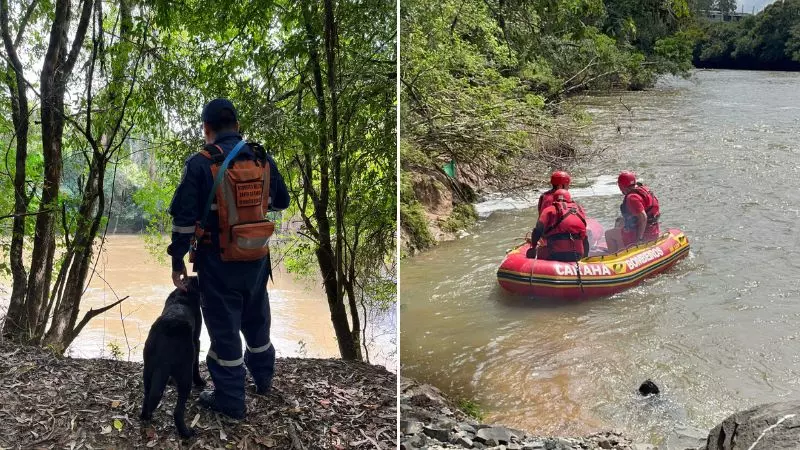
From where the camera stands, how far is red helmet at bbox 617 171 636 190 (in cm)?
215

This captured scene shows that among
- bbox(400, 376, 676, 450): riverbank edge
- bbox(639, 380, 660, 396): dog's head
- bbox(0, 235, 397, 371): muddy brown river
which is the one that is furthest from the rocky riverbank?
bbox(0, 235, 397, 371): muddy brown river

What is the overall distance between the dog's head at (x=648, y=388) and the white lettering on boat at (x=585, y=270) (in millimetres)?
438

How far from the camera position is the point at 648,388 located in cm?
201

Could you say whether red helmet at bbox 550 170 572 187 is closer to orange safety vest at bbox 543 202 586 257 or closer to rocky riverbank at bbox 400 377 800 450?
orange safety vest at bbox 543 202 586 257

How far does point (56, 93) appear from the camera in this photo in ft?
4.13

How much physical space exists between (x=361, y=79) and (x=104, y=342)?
0.91m

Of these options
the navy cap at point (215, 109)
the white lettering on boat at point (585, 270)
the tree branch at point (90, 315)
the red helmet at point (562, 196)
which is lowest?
the white lettering on boat at point (585, 270)

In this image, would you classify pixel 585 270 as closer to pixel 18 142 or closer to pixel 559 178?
pixel 559 178

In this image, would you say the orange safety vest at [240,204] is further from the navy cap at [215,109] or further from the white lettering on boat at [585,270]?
the white lettering on boat at [585,270]

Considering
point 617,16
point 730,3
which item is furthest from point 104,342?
point 730,3

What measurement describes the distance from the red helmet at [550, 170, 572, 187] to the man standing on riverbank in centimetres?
120

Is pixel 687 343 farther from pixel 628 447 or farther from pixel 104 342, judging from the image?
pixel 104 342

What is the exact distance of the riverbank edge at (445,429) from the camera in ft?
7.08

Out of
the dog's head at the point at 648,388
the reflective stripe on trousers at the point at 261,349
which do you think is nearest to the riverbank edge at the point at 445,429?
the dog's head at the point at 648,388
